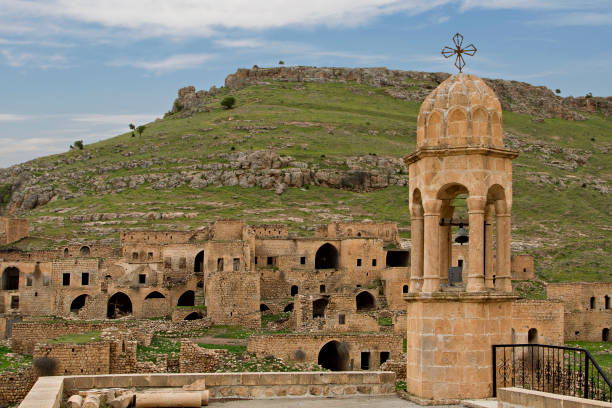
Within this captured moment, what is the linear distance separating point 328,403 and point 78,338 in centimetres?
1805

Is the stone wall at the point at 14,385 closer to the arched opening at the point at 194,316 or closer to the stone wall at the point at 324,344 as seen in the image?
the stone wall at the point at 324,344

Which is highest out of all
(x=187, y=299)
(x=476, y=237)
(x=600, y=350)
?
(x=476, y=237)

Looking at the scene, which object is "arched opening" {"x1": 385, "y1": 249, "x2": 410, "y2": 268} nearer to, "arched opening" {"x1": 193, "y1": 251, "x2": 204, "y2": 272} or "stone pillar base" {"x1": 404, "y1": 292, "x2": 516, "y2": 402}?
"arched opening" {"x1": 193, "y1": 251, "x2": 204, "y2": 272}

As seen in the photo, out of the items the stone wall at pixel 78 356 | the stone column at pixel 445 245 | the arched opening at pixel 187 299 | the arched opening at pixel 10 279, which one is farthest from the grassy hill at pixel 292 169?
the stone column at pixel 445 245

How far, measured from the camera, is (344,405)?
34.9 ft

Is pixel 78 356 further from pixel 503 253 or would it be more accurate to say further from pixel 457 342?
pixel 503 253

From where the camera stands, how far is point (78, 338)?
2692cm

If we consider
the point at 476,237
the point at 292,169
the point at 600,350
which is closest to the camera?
the point at 476,237

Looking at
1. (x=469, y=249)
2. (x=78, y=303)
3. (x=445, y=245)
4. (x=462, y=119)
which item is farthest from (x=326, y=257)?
(x=469, y=249)

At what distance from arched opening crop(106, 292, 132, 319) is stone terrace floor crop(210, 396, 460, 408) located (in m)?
33.9

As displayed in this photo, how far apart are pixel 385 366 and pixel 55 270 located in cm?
2586

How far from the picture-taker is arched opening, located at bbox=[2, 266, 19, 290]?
1892 inches

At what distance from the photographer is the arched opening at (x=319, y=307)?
142 feet

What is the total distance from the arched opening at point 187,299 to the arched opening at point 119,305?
3.00 metres
